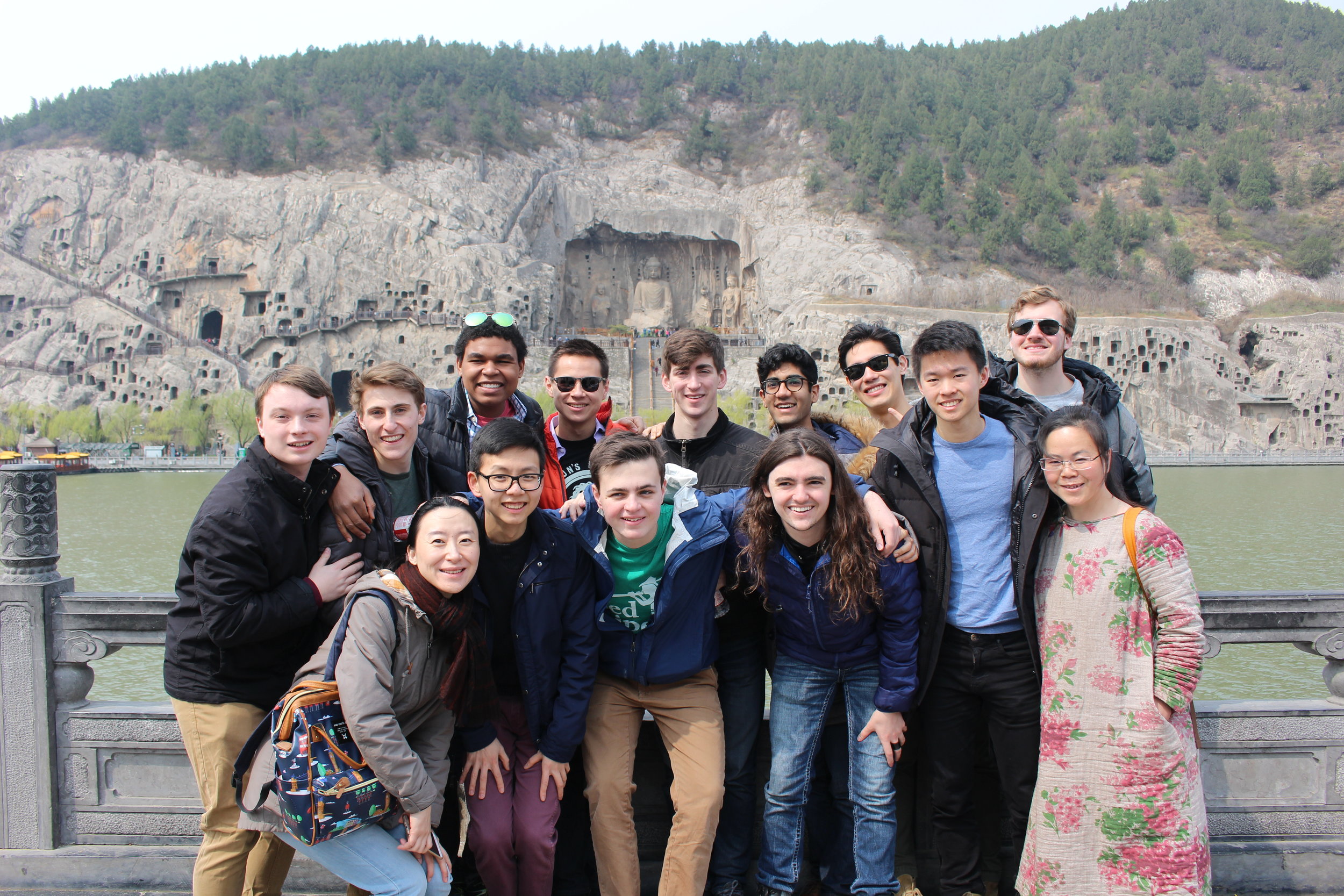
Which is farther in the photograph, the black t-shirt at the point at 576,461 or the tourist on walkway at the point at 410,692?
the black t-shirt at the point at 576,461

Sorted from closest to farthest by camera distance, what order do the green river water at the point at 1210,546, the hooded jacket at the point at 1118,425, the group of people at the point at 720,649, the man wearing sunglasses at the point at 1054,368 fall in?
the group of people at the point at 720,649, the hooded jacket at the point at 1118,425, the man wearing sunglasses at the point at 1054,368, the green river water at the point at 1210,546

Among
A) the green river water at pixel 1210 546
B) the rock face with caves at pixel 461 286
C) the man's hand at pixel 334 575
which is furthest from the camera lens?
the rock face with caves at pixel 461 286

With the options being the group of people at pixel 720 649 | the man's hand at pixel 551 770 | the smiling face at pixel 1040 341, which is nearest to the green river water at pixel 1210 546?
the group of people at pixel 720 649

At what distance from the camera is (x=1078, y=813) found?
2938 mm

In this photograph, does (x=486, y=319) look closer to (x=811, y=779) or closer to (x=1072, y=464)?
(x=811, y=779)

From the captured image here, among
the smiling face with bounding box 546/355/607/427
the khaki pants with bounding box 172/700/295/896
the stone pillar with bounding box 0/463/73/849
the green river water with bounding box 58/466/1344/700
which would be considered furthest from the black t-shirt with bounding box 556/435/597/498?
the green river water with bounding box 58/466/1344/700

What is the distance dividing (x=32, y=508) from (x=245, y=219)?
53694 millimetres

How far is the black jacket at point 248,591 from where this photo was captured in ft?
9.63

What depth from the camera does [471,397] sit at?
14.2ft

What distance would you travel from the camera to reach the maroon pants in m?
3.12

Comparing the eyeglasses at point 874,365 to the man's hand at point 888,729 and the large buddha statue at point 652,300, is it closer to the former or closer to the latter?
the man's hand at point 888,729

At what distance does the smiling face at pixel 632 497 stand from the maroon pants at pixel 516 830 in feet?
3.37

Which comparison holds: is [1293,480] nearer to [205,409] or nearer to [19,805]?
[19,805]

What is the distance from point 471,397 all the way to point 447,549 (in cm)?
165
